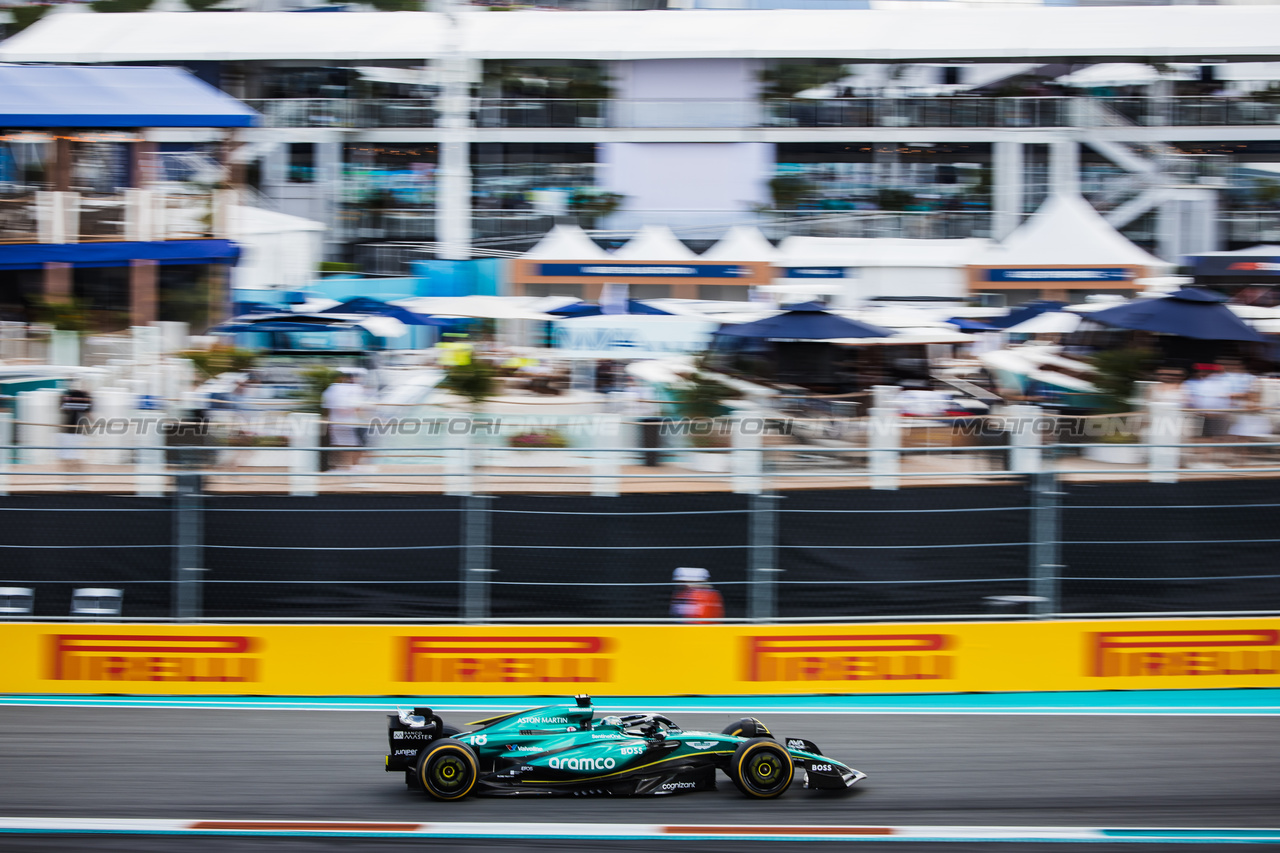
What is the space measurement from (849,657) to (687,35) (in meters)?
27.4

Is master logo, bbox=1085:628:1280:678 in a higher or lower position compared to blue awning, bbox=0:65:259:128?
lower

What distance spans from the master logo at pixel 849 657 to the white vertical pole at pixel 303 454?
354 centimetres

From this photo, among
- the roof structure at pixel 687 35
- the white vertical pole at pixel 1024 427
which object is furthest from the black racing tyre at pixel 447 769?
the roof structure at pixel 687 35

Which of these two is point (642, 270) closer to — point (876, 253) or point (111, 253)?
point (876, 253)

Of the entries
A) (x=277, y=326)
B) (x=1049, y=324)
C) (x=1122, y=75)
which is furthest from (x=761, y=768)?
(x=1122, y=75)

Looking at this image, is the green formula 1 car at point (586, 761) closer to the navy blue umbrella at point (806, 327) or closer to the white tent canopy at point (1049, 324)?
the navy blue umbrella at point (806, 327)

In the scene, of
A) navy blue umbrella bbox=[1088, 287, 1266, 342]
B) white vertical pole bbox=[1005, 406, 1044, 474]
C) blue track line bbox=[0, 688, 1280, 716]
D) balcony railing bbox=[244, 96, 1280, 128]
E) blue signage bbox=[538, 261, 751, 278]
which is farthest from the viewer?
balcony railing bbox=[244, 96, 1280, 128]

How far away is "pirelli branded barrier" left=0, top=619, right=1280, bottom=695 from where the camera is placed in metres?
9.98

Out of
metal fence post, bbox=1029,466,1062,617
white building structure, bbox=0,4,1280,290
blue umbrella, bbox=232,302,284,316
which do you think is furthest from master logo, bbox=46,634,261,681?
white building structure, bbox=0,4,1280,290

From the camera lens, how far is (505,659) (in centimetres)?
1001

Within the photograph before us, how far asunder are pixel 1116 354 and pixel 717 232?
67.7 ft

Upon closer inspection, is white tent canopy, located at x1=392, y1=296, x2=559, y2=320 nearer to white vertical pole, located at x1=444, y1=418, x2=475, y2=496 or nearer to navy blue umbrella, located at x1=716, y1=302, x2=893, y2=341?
navy blue umbrella, located at x1=716, y1=302, x2=893, y2=341

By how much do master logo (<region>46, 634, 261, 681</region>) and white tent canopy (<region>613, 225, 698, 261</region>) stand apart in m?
16.7

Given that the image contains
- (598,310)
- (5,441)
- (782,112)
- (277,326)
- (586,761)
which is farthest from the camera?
(782,112)
